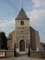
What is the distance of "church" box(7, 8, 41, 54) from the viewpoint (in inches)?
442

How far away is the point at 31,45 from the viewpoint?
11.2 metres

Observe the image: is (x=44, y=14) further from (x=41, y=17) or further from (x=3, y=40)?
(x=3, y=40)

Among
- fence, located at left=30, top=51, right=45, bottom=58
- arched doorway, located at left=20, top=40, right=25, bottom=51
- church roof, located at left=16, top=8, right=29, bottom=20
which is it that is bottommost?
fence, located at left=30, top=51, right=45, bottom=58

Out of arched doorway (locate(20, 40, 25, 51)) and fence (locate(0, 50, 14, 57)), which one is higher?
arched doorway (locate(20, 40, 25, 51))

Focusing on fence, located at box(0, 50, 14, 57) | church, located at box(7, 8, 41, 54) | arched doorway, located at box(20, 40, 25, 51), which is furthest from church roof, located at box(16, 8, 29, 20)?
fence, located at box(0, 50, 14, 57)

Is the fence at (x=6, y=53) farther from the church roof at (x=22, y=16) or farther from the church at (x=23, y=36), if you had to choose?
the church roof at (x=22, y=16)

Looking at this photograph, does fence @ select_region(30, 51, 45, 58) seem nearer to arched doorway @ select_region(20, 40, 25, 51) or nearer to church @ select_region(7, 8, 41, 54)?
church @ select_region(7, 8, 41, 54)

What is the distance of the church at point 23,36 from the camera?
442 inches

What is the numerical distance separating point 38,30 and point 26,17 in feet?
1.04

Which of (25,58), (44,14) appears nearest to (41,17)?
(44,14)

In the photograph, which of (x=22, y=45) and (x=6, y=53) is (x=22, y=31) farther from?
(x=6, y=53)

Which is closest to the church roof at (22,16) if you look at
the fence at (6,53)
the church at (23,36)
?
the church at (23,36)

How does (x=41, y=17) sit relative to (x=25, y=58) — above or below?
above

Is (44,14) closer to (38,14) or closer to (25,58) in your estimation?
(38,14)
